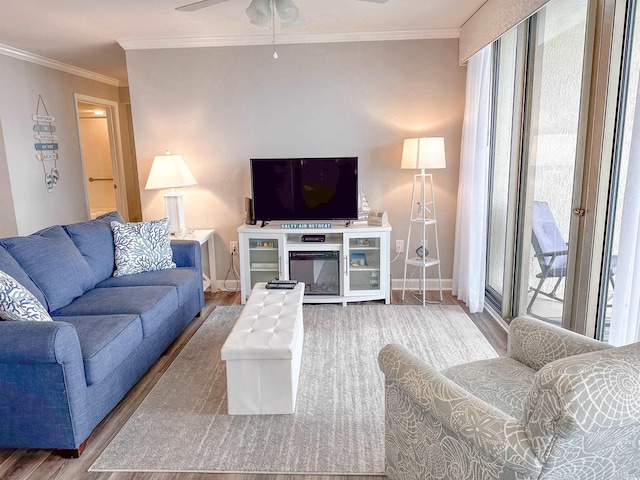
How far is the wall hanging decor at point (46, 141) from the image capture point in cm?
475

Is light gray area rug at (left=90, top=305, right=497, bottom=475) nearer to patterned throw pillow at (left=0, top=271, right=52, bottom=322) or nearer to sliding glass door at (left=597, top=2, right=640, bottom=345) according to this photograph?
patterned throw pillow at (left=0, top=271, right=52, bottom=322)

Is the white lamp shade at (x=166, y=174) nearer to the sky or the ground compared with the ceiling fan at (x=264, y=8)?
nearer to the ground

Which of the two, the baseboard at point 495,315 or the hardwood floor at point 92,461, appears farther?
the baseboard at point 495,315

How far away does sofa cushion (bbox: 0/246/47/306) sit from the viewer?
7.93 ft

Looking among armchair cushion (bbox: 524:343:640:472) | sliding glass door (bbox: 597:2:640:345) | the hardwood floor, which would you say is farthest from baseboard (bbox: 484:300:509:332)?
armchair cushion (bbox: 524:343:640:472)

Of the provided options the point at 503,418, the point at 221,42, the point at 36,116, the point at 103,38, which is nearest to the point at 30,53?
the point at 36,116

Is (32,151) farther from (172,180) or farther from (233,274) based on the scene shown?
(233,274)

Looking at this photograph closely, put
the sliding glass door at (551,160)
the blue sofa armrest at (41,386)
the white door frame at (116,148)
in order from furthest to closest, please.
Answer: the white door frame at (116,148) < the sliding glass door at (551,160) < the blue sofa armrest at (41,386)

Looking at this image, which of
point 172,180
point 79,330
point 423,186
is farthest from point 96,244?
point 423,186

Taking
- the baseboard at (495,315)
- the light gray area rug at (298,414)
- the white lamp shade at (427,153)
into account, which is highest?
the white lamp shade at (427,153)

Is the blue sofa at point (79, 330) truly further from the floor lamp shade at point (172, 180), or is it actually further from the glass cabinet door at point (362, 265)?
the glass cabinet door at point (362, 265)

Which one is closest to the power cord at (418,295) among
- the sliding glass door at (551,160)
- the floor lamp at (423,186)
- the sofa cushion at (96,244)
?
the floor lamp at (423,186)

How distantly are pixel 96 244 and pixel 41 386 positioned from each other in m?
1.51

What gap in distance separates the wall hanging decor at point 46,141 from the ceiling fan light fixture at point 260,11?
343cm
